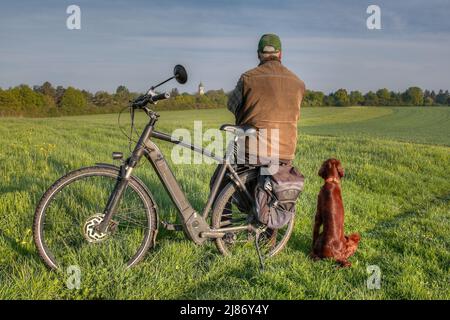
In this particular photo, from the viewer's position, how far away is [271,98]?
4336mm

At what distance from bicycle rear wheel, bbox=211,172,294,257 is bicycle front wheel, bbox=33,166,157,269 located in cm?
74

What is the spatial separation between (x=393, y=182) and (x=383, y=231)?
3903 millimetres

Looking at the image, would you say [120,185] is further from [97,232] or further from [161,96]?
[161,96]

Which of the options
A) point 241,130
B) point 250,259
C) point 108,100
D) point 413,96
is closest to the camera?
point 241,130

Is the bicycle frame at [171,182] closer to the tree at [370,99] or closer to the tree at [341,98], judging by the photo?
the tree at [341,98]

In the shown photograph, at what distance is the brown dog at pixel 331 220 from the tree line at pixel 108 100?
37437mm

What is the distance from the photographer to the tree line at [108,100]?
56316 mm

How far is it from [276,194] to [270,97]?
1.06 meters

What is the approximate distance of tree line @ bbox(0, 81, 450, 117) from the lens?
56316 millimetres

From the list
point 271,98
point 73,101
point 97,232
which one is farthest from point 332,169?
point 73,101

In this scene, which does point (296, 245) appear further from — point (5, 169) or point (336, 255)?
point (5, 169)

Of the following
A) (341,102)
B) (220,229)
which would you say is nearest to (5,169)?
(220,229)

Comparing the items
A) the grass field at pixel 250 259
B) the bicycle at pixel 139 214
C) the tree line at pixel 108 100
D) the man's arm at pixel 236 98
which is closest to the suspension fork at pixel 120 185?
the bicycle at pixel 139 214

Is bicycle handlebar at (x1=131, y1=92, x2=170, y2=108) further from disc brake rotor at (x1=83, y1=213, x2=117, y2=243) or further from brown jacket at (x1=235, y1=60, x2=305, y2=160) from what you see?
disc brake rotor at (x1=83, y1=213, x2=117, y2=243)
